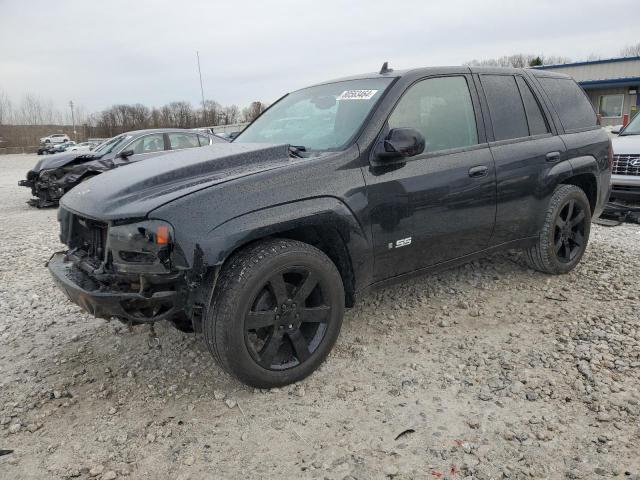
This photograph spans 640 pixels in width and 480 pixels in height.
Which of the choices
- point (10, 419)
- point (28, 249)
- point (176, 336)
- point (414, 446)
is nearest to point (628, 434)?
point (414, 446)

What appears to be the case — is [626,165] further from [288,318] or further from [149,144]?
[149,144]

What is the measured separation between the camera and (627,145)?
7.17 meters

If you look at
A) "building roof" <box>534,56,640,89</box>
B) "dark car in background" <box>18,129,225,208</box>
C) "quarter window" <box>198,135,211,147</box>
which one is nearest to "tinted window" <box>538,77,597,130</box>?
"dark car in background" <box>18,129,225,208</box>

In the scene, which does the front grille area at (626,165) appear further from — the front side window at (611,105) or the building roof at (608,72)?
the front side window at (611,105)

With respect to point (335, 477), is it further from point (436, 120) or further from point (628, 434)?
point (436, 120)

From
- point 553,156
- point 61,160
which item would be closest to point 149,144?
point 61,160

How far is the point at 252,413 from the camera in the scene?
2.78 meters

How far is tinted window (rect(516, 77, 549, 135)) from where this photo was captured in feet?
13.9

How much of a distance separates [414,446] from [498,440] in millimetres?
422

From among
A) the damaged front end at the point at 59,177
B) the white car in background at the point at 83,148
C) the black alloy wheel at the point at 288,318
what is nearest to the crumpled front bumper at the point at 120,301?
the black alloy wheel at the point at 288,318

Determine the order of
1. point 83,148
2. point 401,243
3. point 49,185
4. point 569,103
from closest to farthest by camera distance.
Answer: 1. point 401,243
2. point 569,103
3. point 49,185
4. point 83,148

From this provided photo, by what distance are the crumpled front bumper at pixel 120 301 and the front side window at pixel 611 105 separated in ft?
107

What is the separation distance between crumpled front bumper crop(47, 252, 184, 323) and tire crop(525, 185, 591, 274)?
10.8 ft

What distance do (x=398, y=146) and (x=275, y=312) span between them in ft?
4.20
